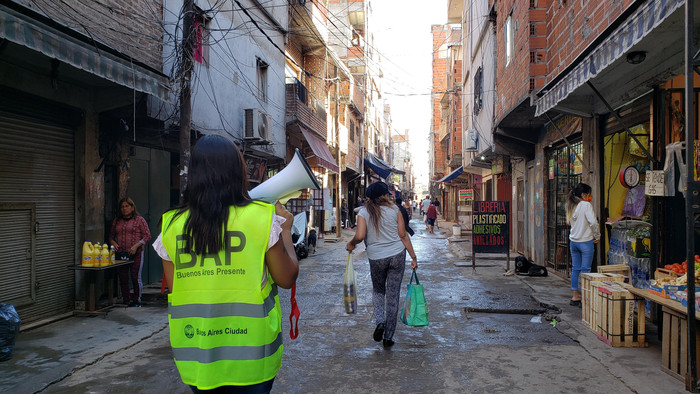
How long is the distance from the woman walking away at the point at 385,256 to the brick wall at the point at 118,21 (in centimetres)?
429

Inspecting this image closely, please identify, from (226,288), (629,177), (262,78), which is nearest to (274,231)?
(226,288)

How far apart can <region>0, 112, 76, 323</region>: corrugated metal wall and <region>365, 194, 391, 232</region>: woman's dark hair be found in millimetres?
4490

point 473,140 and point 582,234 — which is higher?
point 473,140

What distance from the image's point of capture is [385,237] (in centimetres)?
547

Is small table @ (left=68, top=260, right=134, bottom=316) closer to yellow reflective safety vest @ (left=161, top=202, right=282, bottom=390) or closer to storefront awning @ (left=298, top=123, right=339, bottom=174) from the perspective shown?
yellow reflective safety vest @ (left=161, top=202, right=282, bottom=390)

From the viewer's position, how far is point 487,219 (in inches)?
437

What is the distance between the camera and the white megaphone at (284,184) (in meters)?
2.56

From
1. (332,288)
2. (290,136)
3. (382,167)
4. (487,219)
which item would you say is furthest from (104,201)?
(382,167)

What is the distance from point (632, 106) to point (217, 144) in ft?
21.8

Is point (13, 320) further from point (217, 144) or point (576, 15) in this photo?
point (576, 15)

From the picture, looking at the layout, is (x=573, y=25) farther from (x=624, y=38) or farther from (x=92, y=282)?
(x=92, y=282)

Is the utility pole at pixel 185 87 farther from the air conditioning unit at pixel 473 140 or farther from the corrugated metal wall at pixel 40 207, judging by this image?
the air conditioning unit at pixel 473 140

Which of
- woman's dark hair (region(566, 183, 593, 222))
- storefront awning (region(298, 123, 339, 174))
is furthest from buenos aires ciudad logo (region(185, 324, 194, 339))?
storefront awning (region(298, 123, 339, 174))

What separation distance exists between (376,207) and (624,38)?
2.92m
